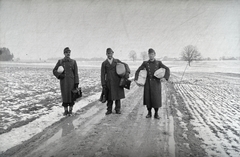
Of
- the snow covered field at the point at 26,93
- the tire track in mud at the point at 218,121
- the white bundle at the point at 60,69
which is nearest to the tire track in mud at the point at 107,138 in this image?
the tire track in mud at the point at 218,121

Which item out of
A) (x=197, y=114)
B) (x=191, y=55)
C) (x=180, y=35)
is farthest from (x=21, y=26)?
(x=197, y=114)

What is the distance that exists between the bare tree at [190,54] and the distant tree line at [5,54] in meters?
3.19

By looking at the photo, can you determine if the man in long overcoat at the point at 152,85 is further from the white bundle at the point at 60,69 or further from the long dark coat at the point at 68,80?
the white bundle at the point at 60,69

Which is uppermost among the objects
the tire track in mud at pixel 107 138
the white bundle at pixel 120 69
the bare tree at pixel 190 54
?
the bare tree at pixel 190 54

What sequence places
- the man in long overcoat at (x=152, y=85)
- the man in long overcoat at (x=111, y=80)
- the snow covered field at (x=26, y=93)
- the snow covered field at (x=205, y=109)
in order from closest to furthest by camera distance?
the snow covered field at (x=205, y=109)
the snow covered field at (x=26, y=93)
the man in long overcoat at (x=152, y=85)
the man in long overcoat at (x=111, y=80)

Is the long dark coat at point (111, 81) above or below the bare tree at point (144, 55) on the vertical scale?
below

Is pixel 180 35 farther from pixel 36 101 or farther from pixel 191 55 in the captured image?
pixel 36 101

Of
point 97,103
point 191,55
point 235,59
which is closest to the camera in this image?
point 235,59

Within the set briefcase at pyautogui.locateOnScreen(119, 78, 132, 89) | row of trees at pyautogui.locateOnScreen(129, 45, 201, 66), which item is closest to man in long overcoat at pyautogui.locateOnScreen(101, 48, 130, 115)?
briefcase at pyautogui.locateOnScreen(119, 78, 132, 89)

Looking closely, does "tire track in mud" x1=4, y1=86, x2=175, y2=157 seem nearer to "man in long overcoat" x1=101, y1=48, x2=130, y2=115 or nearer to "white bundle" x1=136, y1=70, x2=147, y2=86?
"man in long overcoat" x1=101, y1=48, x2=130, y2=115

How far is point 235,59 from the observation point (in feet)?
10.7

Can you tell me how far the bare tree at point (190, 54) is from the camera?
11.2ft

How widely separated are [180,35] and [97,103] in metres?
3.87

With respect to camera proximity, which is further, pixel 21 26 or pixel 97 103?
pixel 97 103
